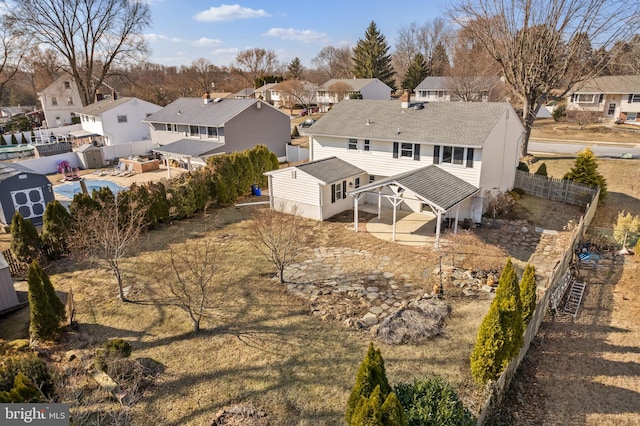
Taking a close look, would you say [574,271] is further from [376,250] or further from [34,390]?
[34,390]

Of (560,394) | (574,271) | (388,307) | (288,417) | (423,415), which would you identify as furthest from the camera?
(574,271)

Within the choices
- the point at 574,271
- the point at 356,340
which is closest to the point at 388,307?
the point at 356,340

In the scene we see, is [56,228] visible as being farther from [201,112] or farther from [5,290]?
[201,112]

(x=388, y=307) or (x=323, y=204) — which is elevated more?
(x=323, y=204)

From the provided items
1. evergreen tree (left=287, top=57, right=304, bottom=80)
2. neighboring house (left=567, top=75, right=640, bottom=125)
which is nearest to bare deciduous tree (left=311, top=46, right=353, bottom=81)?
evergreen tree (left=287, top=57, right=304, bottom=80)

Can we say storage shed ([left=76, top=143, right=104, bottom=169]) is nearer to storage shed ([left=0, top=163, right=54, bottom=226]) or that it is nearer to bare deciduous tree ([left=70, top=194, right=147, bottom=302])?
storage shed ([left=0, top=163, right=54, bottom=226])

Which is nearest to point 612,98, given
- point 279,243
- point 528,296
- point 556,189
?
point 556,189

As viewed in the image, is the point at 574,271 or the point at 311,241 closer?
the point at 574,271

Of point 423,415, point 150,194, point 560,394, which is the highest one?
point 150,194
